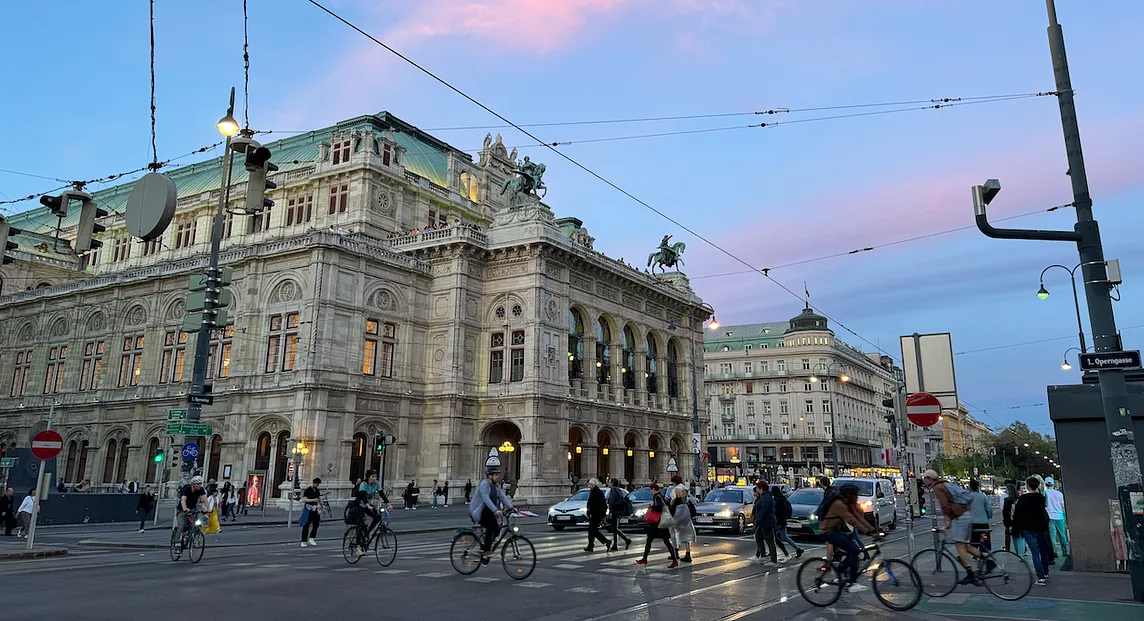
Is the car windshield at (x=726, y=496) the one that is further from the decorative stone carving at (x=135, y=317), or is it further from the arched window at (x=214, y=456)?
the decorative stone carving at (x=135, y=317)

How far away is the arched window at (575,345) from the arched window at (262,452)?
62.8 ft

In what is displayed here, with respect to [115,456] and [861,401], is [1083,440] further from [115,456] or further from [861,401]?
[861,401]

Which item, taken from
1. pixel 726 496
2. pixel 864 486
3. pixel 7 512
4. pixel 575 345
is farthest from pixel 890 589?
pixel 575 345

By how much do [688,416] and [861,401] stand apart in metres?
50.7

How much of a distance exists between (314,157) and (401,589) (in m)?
50.3

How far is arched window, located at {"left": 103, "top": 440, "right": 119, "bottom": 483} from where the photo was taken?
49.8m

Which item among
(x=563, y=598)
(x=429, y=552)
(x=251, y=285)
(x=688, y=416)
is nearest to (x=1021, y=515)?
(x=563, y=598)

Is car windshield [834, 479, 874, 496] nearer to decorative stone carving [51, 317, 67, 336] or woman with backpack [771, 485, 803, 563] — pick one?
woman with backpack [771, 485, 803, 563]

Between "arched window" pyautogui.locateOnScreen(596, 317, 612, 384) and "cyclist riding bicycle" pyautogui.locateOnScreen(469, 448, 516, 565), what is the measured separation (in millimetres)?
40125

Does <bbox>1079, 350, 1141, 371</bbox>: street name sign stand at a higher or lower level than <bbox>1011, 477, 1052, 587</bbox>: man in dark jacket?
higher

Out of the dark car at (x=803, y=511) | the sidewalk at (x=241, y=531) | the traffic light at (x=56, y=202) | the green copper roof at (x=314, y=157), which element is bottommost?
the sidewalk at (x=241, y=531)

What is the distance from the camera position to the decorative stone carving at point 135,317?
51.8 metres

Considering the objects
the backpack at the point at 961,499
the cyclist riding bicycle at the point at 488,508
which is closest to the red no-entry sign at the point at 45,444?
the cyclist riding bicycle at the point at 488,508

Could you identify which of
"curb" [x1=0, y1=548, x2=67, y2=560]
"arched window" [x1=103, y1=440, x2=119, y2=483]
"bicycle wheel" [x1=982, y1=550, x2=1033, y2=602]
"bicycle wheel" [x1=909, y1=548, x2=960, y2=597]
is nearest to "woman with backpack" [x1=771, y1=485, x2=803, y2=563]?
"bicycle wheel" [x1=909, y1=548, x2=960, y2=597]
